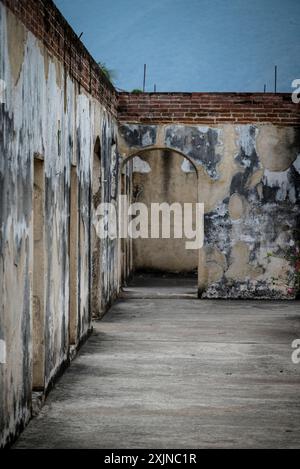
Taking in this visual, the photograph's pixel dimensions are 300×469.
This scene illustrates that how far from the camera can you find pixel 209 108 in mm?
12773

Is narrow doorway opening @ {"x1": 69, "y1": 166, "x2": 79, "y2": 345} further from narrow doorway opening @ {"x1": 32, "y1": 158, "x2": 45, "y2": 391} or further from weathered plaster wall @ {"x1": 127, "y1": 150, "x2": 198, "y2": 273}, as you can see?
weathered plaster wall @ {"x1": 127, "y1": 150, "x2": 198, "y2": 273}

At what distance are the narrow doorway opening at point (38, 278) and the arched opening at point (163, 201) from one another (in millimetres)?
10679

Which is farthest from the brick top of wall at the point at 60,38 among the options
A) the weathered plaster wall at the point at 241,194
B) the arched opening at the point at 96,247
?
the weathered plaster wall at the point at 241,194

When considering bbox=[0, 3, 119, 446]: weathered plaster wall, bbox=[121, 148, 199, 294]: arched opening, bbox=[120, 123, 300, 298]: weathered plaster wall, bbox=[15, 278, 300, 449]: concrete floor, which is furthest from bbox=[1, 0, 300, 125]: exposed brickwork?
bbox=[121, 148, 199, 294]: arched opening

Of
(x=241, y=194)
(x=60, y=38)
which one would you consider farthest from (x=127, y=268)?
(x=60, y=38)

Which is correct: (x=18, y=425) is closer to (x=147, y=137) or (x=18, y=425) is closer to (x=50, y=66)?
(x=50, y=66)

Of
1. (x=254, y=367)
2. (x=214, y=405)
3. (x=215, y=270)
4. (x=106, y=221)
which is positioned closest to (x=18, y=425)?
(x=214, y=405)

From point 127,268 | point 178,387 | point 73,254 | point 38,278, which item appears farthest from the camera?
point 127,268

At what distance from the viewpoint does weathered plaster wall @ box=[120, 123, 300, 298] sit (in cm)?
1279

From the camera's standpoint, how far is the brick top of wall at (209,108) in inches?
502

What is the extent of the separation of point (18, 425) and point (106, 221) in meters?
6.12

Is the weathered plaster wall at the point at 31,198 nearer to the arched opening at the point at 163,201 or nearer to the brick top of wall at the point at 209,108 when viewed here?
the brick top of wall at the point at 209,108

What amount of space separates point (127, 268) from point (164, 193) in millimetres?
2425

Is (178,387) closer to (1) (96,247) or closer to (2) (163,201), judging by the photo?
(1) (96,247)
